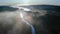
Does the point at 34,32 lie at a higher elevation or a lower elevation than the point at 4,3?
lower

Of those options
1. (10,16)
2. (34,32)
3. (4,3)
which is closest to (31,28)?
(34,32)

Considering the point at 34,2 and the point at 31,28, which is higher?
the point at 34,2

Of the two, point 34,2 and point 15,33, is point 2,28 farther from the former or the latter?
point 34,2

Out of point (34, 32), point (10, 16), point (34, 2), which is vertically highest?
point (34, 2)

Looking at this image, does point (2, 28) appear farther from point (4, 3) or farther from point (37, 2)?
point (37, 2)

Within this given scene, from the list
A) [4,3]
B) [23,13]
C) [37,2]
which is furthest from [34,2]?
[4,3]

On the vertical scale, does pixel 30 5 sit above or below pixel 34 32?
above

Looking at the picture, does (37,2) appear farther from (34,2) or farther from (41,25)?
(41,25)
